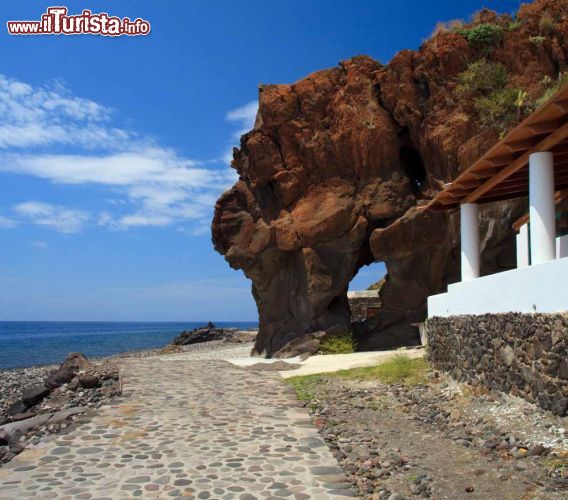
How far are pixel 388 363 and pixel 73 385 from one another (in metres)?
8.33

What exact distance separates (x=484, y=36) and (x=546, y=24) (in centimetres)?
201

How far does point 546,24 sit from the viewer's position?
735 inches

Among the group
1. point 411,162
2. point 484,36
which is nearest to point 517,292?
point 484,36

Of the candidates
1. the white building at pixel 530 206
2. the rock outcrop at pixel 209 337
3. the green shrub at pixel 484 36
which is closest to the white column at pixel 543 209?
the white building at pixel 530 206

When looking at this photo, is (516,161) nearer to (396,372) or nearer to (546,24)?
(396,372)

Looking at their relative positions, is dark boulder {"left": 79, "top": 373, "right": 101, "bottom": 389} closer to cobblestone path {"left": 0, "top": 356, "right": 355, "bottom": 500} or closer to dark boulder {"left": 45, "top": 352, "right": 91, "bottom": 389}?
dark boulder {"left": 45, "top": 352, "right": 91, "bottom": 389}

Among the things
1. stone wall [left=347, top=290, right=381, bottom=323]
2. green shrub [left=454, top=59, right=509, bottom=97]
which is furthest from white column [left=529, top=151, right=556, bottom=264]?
stone wall [left=347, top=290, right=381, bottom=323]

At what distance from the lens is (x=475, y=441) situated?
7.51 m

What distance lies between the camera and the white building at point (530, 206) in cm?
A: 795

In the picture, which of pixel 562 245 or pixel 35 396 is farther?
pixel 35 396

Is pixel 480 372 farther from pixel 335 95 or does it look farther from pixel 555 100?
pixel 335 95

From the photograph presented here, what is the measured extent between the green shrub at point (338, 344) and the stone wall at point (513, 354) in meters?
8.88

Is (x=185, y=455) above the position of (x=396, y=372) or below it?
below

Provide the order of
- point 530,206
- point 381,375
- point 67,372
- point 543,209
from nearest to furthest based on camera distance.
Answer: point 543,209 < point 530,206 < point 381,375 < point 67,372
